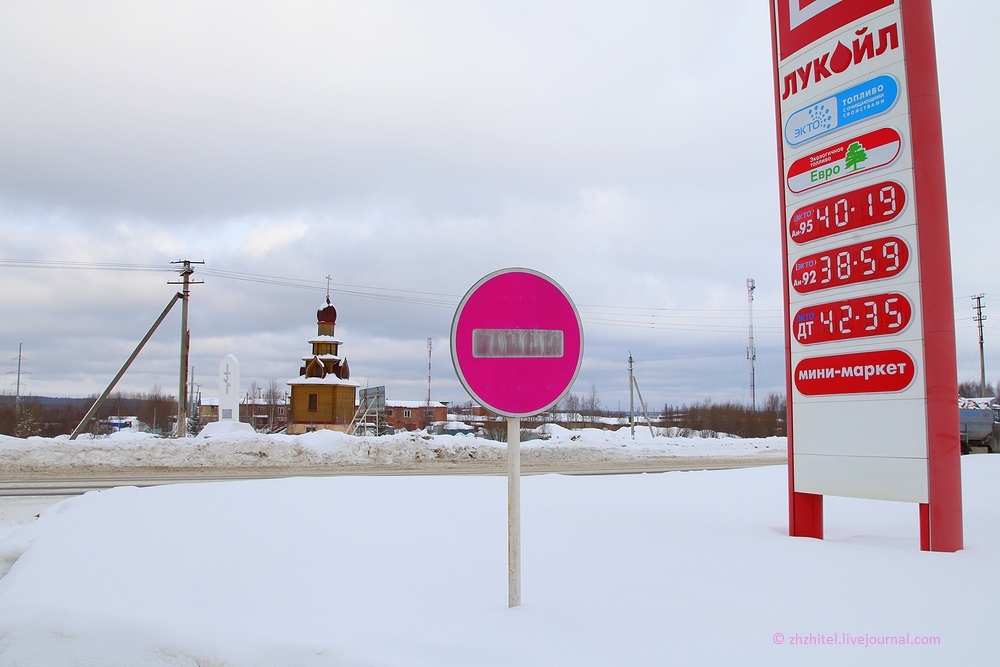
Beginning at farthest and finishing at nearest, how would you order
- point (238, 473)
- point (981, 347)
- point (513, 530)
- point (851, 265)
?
1. point (981, 347)
2. point (238, 473)
3. point (851, 265)
4. point (513, 530)

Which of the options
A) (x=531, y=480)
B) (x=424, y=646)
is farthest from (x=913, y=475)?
(x=531, y=480)

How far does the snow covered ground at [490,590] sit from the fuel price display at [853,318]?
1.69m

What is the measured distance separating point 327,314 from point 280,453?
47.0 m

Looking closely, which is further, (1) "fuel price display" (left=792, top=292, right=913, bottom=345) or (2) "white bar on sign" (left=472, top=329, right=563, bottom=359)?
(1) "fuel price display" (left=792, top=292, right=913, bottom=345)

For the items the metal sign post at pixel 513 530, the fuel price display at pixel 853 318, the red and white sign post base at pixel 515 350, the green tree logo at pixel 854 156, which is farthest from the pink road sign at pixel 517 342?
the green tree logo at pixel 854 156

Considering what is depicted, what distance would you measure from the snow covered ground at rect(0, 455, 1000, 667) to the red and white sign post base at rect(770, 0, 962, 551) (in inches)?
24.8

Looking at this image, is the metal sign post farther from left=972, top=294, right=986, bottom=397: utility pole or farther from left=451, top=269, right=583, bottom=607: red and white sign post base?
left=972, top=294, right=986, bottom=397: utility pole

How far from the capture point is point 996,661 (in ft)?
9.89

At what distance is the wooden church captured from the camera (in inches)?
2648

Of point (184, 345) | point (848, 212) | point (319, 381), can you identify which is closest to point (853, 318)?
point (848, 212)

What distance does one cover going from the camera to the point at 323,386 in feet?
221

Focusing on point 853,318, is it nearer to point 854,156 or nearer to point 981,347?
point 854,156

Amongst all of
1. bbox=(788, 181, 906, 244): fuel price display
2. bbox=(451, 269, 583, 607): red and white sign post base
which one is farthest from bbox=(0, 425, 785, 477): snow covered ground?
bbox=(451, 269, 583, 607): red and white sign post base

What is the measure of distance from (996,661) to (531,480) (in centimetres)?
746
